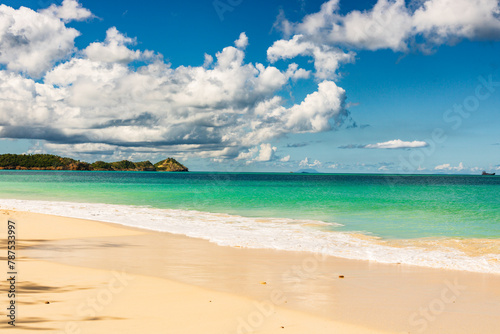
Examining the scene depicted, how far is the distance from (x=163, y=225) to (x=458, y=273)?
14853 mm

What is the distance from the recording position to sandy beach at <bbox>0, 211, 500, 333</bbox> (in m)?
6.50

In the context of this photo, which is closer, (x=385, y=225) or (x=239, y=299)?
(x=239, y=299)

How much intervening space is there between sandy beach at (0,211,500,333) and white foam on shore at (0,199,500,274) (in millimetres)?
1183

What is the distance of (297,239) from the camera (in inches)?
643

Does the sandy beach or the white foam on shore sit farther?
the white foam on shore

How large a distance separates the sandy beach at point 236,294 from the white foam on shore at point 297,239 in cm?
118

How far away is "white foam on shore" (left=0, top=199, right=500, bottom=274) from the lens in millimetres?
12406

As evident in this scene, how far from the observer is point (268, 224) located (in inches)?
850

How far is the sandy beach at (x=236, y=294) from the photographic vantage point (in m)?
6.50

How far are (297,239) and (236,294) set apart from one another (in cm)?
847

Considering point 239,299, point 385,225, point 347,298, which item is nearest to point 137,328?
point 239,299

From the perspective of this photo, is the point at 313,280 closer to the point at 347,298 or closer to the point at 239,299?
the point at 347,298

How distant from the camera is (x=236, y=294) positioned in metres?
8.22

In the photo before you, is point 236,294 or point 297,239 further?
point 297,239
